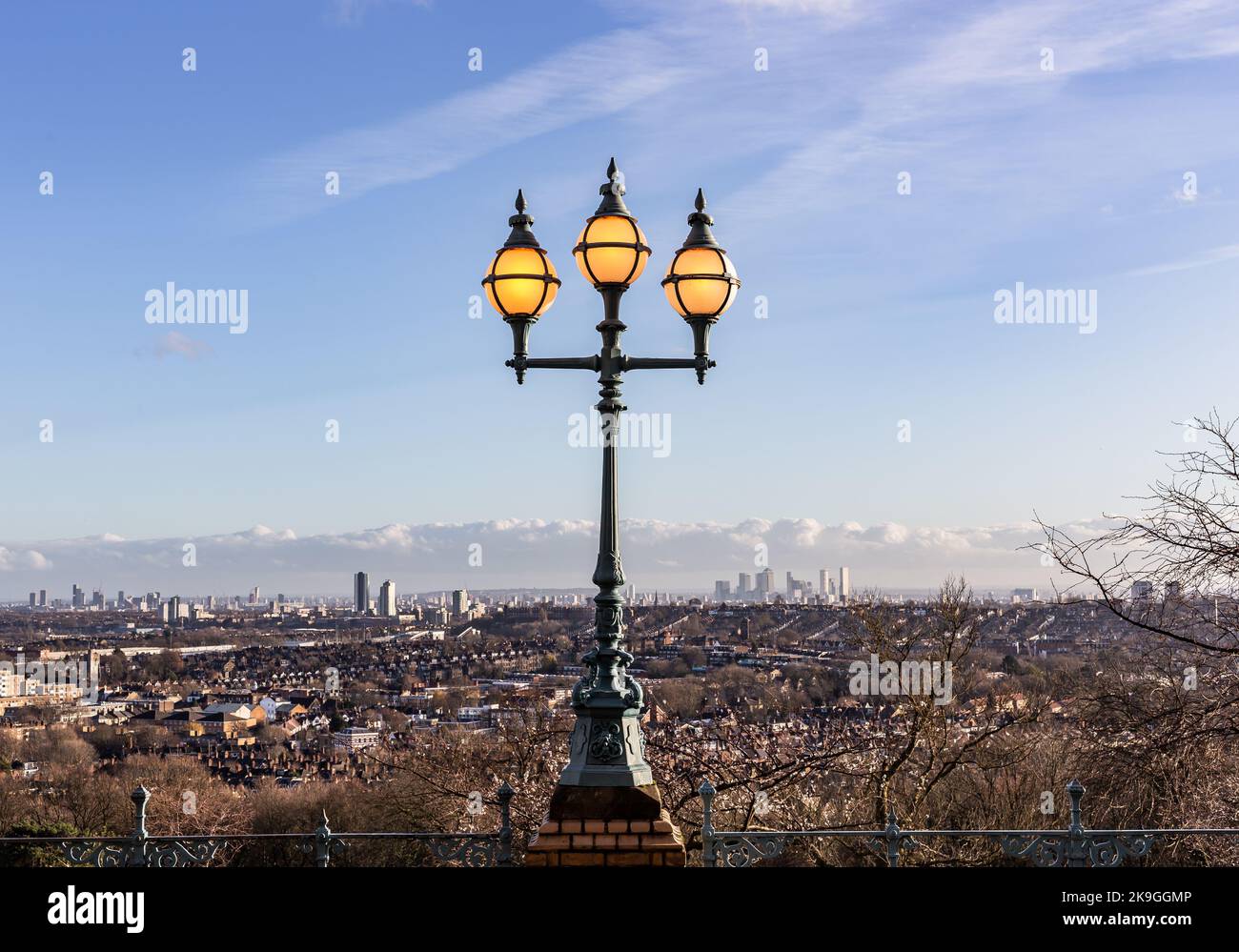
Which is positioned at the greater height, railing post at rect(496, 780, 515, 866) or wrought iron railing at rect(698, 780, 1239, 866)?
railing post at rect(496, 780, 515, 866)

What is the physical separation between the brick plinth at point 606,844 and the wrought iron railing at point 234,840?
1536 millimetres

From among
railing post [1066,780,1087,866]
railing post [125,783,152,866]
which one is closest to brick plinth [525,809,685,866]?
railing post [125,783,152,866]

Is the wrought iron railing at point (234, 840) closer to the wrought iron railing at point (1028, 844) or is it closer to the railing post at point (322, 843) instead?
the railing post at point (322, 843)

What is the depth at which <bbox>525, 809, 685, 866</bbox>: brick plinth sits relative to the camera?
19.3 feet

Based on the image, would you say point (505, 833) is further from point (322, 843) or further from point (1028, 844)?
point (1028, 844)

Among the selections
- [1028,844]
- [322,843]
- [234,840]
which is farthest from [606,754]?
[1028,844]

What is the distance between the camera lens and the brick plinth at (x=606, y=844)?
19.3 feet

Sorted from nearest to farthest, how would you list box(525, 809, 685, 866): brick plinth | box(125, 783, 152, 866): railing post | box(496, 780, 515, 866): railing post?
1. box(525, 809, 685, 866): brick plinth
2. box(496, 780, 515, 866): railing post
3. box(125, 783, 152, 866): railing post

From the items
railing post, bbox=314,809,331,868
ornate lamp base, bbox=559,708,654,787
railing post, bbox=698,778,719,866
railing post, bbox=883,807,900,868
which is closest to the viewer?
ornate lamp base, bbox=559,708,654,787

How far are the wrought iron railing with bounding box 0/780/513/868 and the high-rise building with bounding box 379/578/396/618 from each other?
121 m

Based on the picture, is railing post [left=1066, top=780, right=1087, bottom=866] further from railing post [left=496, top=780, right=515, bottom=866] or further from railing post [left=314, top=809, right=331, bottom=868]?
railing post [left=314, top=809, right=331, bottom=868]

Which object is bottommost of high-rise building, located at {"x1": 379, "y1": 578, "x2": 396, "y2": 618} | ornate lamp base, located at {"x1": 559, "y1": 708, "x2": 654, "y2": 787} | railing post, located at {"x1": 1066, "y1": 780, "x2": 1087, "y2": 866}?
high-rise building, located at {"x1": 379, "y1": 578, "x2": 396, "y2": 618}

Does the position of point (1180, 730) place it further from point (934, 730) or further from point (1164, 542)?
point (934, 730)

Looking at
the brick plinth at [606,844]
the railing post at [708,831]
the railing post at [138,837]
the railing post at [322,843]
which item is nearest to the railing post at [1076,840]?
the railing post at [708,831]
